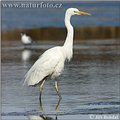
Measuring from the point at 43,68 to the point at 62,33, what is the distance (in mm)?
14447

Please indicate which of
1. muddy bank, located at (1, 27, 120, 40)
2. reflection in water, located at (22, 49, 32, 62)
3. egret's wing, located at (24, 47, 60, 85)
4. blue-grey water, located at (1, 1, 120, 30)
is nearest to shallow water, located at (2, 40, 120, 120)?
reflection in water, located at (22, 49, 32, 62)

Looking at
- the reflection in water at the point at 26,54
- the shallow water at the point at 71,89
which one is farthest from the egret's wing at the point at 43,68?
the reflection in water at the point at 26,54

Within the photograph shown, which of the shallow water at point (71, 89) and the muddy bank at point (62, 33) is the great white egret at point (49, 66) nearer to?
the shallow water at point (71, 89)

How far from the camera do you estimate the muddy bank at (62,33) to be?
77.3 feet

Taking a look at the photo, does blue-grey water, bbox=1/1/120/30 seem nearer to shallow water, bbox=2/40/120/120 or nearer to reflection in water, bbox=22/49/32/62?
reflection in water, bbox=22/49/32/62

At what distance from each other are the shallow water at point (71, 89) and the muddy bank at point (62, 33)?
6110 mm

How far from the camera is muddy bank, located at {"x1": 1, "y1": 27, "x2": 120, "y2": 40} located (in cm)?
2356

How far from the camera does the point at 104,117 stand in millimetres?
8797

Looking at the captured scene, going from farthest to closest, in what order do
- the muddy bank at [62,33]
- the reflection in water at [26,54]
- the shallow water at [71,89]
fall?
the muddy bank at [62,33], the reflection in water at [26,54], the shallow water at [71,89]

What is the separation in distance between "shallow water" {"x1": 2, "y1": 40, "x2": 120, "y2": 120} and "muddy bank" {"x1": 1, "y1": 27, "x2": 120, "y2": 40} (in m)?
6.11

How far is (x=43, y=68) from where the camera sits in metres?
10.1

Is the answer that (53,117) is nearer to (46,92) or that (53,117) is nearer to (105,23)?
(46,92)

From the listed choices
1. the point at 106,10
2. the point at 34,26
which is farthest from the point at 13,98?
the point at 106,10

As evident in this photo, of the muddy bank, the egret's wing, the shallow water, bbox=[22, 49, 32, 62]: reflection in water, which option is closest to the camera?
the shallow water
